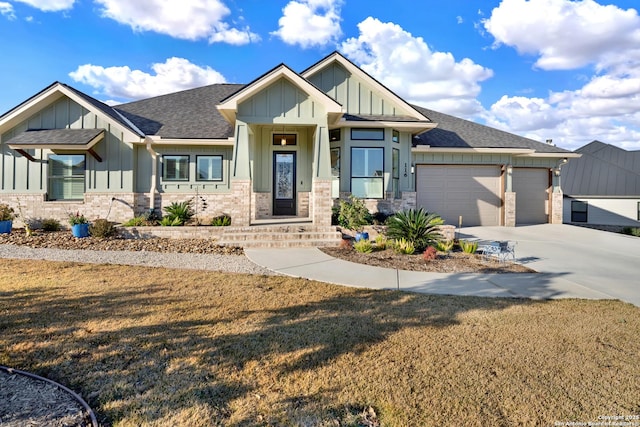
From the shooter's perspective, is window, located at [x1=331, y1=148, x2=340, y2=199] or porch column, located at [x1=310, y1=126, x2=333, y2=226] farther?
window, located at [x1=331, y1=148, x2=340, y2=199]

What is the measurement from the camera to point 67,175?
42.1 ft

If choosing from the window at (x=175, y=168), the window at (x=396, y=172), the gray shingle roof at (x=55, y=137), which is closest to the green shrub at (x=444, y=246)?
the window at (x=396, y=172)

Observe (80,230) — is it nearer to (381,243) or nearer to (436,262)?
(381,243)

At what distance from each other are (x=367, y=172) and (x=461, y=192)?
17.2 ft

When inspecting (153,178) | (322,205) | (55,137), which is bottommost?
(322,205)

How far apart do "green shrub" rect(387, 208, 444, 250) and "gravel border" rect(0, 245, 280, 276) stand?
4114 mm

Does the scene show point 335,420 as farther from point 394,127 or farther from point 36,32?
point 36,32

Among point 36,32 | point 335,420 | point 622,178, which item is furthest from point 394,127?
point 622,178

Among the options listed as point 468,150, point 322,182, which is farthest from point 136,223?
point 468,150

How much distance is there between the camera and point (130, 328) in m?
3.92

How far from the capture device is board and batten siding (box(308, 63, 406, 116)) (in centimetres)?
1314

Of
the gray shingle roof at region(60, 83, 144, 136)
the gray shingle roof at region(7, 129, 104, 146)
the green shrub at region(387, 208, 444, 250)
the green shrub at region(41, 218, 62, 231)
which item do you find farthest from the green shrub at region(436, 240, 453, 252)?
the green shrub at region(41, 218, 62, 231)

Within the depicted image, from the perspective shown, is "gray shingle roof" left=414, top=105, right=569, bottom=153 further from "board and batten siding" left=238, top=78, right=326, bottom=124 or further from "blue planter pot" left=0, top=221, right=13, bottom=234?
"blue planter pot" left=0, top=221, right=13, bottom=234

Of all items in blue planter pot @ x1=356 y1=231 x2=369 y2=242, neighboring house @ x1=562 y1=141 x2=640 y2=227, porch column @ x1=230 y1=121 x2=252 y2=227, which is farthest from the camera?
neighboring house @ x1=562 y1=141 x2=640 y2=227
